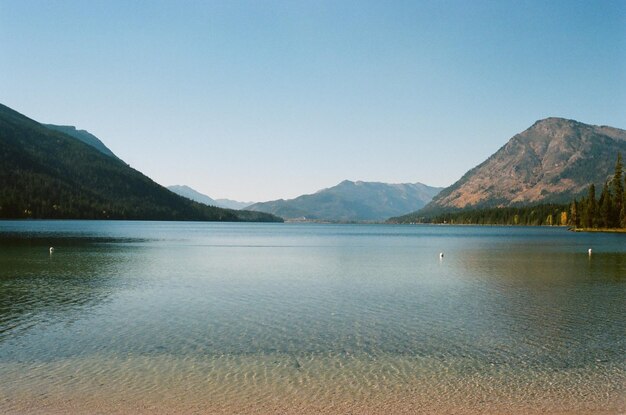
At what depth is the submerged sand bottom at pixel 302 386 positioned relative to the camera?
1684 cm

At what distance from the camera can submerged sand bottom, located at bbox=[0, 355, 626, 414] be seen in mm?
16844

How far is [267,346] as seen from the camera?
2527 centimetres

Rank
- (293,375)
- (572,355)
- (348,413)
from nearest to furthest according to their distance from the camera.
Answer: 1. (348,413)
2. (293,375)
3. (572,355)

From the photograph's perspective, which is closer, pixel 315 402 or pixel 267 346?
pixel 315 402

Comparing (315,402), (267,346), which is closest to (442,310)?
(267,346)

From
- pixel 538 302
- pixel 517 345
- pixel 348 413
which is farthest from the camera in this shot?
pixel 538 302

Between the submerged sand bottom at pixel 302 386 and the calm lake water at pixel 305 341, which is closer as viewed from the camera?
the submerged sand bottom at pixel 302 386

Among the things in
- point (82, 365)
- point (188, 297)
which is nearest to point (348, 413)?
point (82, 365)

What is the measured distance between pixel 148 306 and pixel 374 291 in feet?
64.3

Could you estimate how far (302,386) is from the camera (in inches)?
749

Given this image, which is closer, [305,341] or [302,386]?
[302,386]

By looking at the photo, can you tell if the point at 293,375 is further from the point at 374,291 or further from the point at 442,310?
the point at 374,291

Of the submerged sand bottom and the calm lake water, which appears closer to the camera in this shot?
the submerged sand bottom

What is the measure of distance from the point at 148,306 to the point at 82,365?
15407mm
